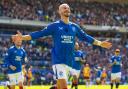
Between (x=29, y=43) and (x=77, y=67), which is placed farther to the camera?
(x=29, y=43)

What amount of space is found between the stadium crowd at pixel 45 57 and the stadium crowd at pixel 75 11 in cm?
309

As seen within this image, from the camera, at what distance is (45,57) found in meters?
45.1

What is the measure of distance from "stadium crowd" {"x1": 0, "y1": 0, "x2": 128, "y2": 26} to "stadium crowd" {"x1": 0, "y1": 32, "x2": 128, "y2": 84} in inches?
122

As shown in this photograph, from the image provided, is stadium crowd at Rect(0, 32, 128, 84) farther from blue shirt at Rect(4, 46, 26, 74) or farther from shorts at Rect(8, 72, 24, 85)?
shorts at Rect(8, 72, 24, 85)

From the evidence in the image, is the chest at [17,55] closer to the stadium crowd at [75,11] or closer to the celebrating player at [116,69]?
the celebrating player at [116,69]

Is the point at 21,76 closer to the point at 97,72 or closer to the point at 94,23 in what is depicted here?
the point at 97,72

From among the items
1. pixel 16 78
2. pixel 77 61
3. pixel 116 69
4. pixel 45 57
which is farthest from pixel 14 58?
pixel 45 57

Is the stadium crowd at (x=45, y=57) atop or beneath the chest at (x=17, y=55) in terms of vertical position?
beneath

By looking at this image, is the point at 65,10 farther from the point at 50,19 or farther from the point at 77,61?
the point at 50,19

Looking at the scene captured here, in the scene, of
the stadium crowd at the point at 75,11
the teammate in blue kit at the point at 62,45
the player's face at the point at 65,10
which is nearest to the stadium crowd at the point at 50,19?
the stadium crowd at the point at 75,11

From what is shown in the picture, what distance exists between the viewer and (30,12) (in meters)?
48.9

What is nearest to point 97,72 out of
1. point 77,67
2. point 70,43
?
point 77,67

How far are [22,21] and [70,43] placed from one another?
34.9 m

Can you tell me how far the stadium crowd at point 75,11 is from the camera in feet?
157
